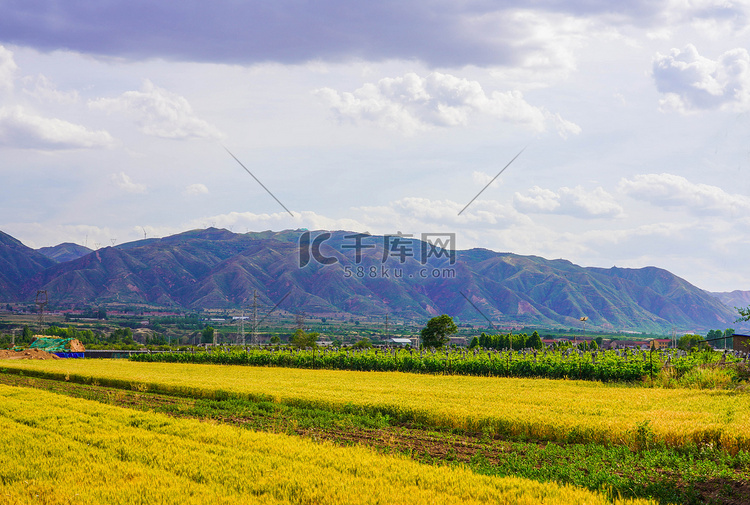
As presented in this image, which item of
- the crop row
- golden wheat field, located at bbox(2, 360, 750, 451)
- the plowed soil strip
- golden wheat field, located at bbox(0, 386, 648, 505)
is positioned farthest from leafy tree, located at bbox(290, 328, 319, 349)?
golden wheat field, located at bbox(0, 386, 648, 505)

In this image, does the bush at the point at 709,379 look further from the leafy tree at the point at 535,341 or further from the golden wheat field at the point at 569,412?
the leafy tree at the point at 535,341

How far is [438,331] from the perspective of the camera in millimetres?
80375

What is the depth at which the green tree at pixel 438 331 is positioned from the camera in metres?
80.2

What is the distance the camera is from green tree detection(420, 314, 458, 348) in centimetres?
8019

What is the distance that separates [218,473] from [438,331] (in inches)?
2770

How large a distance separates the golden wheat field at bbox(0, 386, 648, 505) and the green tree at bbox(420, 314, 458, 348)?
65466mm

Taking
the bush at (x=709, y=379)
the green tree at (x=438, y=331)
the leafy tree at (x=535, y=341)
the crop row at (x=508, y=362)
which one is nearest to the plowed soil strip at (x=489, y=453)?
the bush at (x=709, y=379)

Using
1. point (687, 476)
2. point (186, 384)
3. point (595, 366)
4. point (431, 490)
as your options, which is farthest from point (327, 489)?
point (595, 366)

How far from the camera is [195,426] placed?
16484 millimetres

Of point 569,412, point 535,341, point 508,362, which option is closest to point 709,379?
point 569,412

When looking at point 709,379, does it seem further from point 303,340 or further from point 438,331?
point 303,340

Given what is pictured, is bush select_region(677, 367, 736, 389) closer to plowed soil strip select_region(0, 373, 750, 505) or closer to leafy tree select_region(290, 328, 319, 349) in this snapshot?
plowed soil strip select_region(0, 373, 750, 505)

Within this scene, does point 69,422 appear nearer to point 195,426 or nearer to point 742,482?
point 195,426

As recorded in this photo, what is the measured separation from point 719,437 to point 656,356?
27.5 metres
